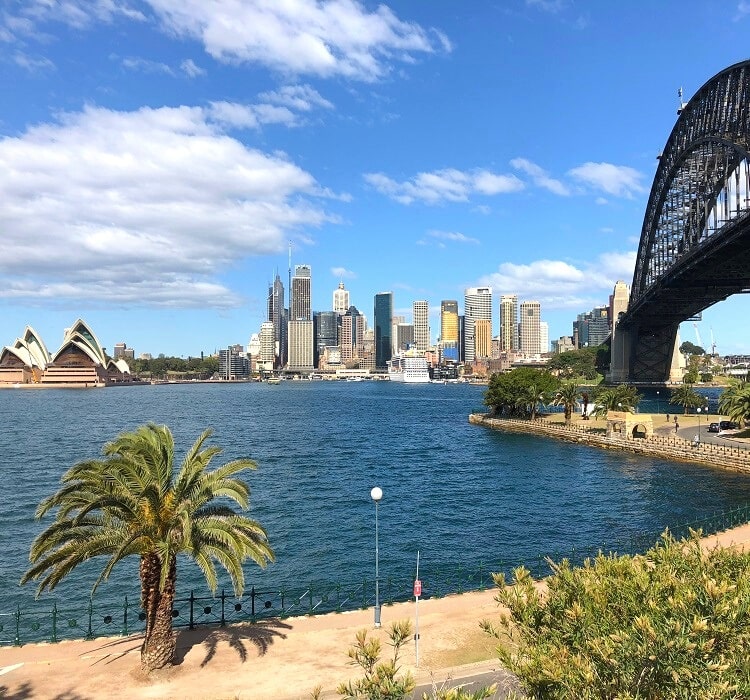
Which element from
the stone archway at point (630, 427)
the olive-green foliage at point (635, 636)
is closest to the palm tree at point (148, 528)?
the olive-green foliage at point (635, 636)

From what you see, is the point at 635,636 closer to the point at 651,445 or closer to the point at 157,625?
the point at 157,625

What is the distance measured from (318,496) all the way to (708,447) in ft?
133

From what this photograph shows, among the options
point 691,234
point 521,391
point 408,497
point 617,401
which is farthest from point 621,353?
point 408,497

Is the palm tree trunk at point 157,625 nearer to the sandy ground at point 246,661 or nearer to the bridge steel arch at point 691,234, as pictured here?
the sandy ground at point 246,661

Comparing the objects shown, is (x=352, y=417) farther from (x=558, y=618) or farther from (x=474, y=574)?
(x=558, y=618)

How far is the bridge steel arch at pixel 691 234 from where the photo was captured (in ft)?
313

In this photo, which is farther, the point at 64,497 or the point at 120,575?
the point at 120,575

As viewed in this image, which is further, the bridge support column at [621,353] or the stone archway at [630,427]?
the bridge support column at [621,353]

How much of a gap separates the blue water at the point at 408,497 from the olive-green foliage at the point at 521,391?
351 inches

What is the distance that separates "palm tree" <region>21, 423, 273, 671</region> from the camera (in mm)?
17656

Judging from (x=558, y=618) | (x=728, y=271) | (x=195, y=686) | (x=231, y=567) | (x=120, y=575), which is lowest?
(x=120, y=575)

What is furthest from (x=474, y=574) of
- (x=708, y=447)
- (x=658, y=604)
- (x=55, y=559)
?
(x=708, y=447)

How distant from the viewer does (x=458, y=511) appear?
4669cm

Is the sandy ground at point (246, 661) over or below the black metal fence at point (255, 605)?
over
